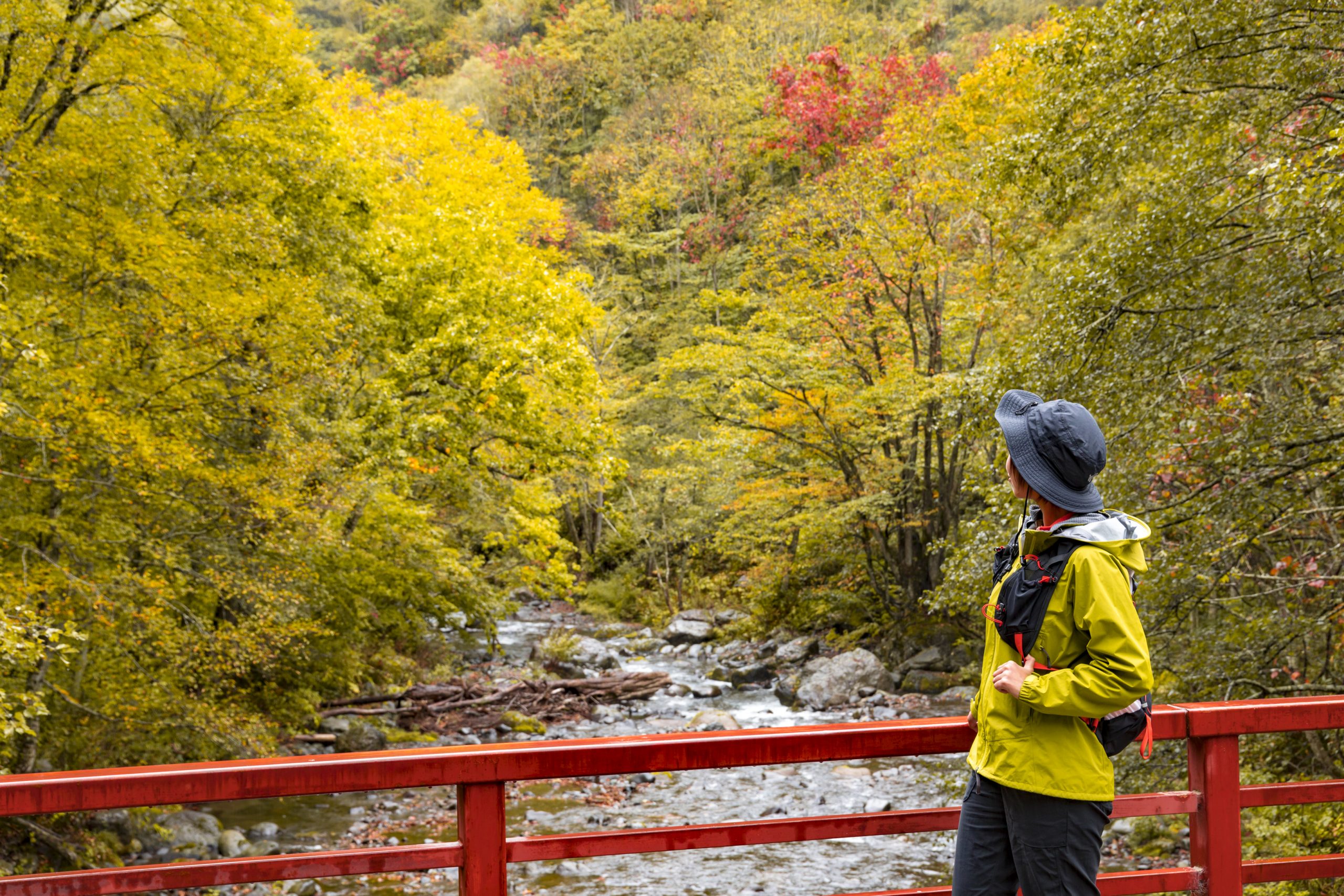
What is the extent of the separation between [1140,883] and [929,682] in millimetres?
13907

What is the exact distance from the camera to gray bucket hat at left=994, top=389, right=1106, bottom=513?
2082mm

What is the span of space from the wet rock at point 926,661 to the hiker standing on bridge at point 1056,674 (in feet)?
49.7

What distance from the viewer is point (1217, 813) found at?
2.71m

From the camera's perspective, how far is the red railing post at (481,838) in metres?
2.28

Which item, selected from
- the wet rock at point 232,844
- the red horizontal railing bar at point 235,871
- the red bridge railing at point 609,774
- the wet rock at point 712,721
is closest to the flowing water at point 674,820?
the wet rock at point 712,721

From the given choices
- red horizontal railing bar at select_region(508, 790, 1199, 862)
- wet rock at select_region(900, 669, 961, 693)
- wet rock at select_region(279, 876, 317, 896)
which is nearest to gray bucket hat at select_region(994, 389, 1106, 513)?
red horizontal railing bar at select_region(508, 790, 1199, 862)

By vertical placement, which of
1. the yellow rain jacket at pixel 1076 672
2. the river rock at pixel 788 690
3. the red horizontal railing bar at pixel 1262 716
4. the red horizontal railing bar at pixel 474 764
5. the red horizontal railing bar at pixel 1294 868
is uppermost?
the yellow rain jacket at pixel 1076 672

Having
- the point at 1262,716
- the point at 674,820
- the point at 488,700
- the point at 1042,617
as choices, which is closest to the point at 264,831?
the point at 674,820

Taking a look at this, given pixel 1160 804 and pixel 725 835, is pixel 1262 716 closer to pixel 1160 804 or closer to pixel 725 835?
pixel 1160 804

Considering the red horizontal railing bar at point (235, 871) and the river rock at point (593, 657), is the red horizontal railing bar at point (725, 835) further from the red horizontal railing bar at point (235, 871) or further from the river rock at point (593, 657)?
the river rock at point (593, 657)

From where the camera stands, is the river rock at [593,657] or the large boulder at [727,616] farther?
the large boulder at [727,616]

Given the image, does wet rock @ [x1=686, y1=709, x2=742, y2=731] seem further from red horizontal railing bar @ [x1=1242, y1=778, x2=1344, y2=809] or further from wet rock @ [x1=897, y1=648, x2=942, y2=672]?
red horizontal railing bar @ [x1=1242, y1=778, x2=1344, y2=809]

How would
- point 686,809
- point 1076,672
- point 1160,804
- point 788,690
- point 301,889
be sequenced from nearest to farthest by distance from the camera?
point 1076,672
point 1160,804
point 301,889
point 686,809
point 788,690

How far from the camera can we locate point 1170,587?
697cm
